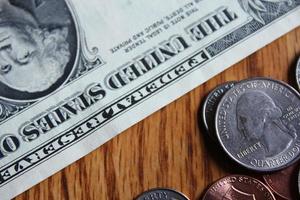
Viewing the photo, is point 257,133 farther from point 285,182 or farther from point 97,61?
point 97,61

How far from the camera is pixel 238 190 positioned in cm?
63

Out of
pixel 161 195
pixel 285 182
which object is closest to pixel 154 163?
pixel 161 195

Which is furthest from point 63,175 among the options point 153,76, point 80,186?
point 153,76

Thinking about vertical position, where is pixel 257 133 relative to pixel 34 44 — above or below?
below

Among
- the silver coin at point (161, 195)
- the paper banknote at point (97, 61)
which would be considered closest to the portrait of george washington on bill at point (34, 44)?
the paper banknote at point (97, 61)

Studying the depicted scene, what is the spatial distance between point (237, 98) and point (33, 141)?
23 centimetres

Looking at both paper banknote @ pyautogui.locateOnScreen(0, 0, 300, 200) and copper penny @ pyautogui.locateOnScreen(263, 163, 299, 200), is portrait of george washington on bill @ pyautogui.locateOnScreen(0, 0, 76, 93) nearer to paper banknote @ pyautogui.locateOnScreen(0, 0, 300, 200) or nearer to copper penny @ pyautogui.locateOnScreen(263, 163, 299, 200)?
paper banknote @ pyautogui.locateOnScreen(0, 0, 300, 200)

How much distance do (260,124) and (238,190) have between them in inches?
3.0

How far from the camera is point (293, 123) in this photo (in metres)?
0.65

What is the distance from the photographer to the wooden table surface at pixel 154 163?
2.06 feet

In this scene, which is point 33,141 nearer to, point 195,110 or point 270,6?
point 195,110

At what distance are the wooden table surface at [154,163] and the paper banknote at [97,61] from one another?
0.04 feet

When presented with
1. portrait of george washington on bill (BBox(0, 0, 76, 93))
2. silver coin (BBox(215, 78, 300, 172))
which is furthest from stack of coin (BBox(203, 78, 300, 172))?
portrait of george washington on bill (BBox(0, 0, 76, 93))

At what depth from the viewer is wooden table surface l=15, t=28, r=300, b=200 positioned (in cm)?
63
